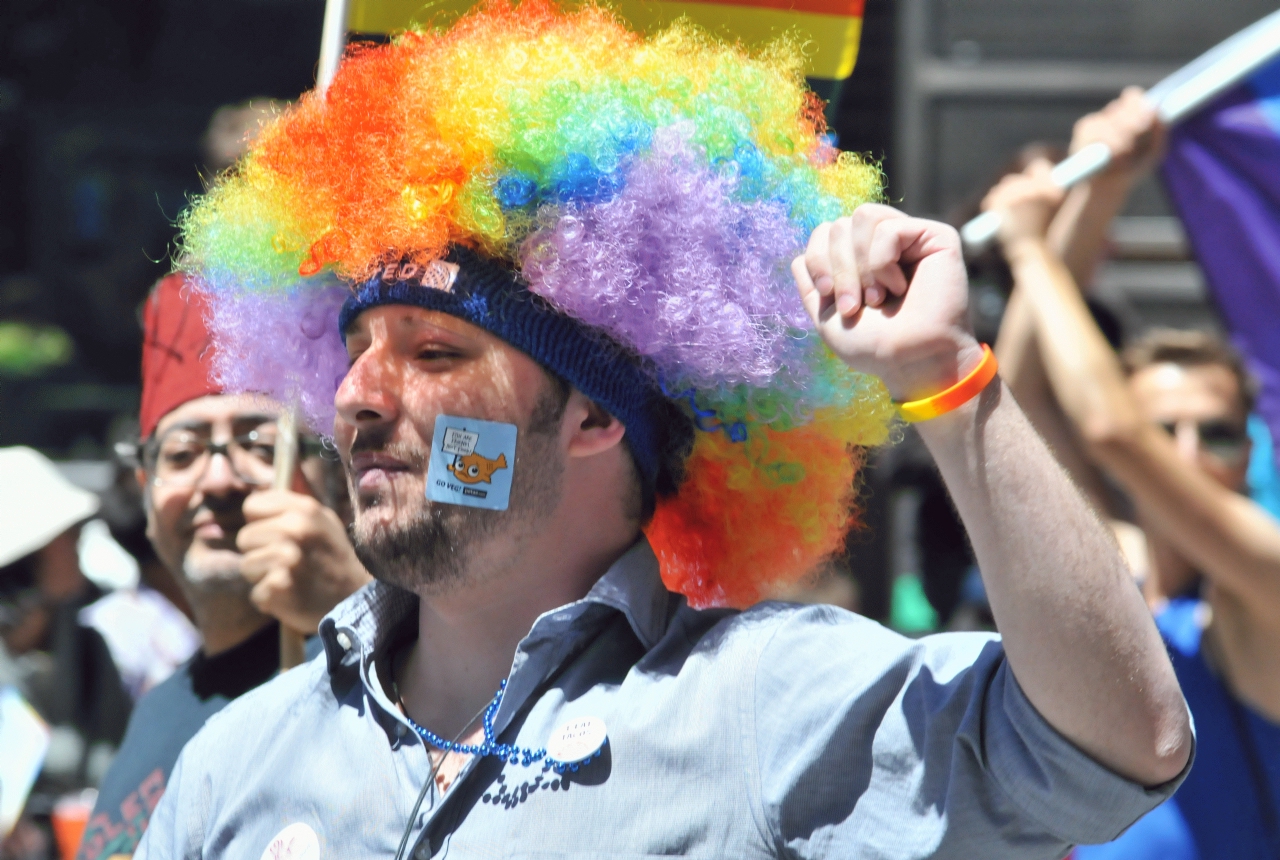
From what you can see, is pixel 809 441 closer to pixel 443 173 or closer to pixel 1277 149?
pixel 443 173

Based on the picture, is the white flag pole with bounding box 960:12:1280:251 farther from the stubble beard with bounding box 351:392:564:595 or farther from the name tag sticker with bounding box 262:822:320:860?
the name tag sticker with bounding box 262:822:320:860

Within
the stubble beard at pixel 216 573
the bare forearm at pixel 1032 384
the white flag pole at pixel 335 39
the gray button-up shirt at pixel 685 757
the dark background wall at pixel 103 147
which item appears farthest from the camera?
the dark background wall at pixel 103 147

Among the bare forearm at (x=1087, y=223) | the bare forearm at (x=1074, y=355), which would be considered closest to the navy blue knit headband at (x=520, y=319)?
the bare forearm at (x=1074, y=355)

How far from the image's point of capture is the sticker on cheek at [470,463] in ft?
6.33

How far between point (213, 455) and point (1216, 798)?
7.41 feet

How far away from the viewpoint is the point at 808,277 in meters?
1.68

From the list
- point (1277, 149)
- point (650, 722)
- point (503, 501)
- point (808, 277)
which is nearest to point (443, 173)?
point (503, 501)

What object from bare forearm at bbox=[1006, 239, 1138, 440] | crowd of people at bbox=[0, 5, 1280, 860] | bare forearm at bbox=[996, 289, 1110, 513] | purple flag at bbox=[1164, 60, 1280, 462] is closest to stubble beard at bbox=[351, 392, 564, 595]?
crowd of people at bbox=[0, 5, 1280, 860]

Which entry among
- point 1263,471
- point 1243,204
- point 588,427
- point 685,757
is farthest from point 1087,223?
point 685,757

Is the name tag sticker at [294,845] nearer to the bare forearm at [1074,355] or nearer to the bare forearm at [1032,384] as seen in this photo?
the bare forearm at [1074,355]

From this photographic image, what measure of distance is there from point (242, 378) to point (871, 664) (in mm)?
1373

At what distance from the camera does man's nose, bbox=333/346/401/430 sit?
6.53 feet

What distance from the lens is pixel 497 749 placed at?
1854 mm

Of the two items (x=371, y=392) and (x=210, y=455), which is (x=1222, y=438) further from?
(x=210, y=455)
